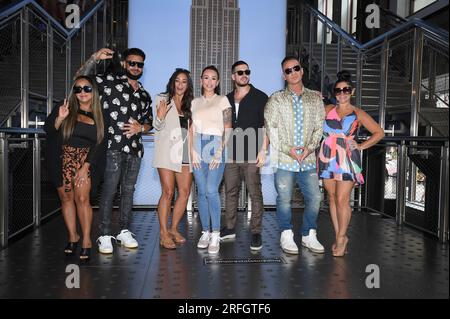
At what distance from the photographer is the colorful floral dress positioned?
11.7 ft

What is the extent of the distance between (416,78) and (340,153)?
71.1 inches

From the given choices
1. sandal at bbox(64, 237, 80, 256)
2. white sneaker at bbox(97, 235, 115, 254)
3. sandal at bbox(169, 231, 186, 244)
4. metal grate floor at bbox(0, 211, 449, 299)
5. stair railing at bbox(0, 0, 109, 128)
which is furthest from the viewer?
stair railing at bbox(0, 0, 109, 128)

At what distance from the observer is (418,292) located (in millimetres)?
2760

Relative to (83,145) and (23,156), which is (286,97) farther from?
(23,156)

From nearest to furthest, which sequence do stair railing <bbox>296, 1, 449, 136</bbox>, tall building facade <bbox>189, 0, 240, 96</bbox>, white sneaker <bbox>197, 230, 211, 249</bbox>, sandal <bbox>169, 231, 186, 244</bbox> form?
1. white sneaker <bbox>197, 230, 211, 249</bbox>
2. sandal <bbox>169, 231, 186, 244</bbox>
3. stair railing <bbox>296, 1, 449, 136</bbox>
4. tall building facade <bbox>189, 0, 240, 96</bbox>

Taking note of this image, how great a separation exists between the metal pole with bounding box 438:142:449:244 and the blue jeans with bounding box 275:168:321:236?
1198 mm

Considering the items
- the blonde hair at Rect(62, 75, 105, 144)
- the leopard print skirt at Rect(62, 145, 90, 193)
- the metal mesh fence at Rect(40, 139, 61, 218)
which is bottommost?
the metal mesh fence at Rect(40, 139, 61, 218)

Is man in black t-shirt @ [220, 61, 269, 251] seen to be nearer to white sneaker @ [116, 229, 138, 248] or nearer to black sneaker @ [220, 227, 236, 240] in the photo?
black sneaker @ [220, 227, 236, 240]

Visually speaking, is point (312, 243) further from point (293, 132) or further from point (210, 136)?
point (210, 136)

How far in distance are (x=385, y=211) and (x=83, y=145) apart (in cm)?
402

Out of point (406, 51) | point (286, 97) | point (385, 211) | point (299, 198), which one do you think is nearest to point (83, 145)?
point (286, 97)

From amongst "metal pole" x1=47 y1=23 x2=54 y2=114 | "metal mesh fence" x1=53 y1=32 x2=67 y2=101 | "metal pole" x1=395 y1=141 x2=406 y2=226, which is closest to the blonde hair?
"metal pole" x1=47 y1=23 x2=54 y2=114
